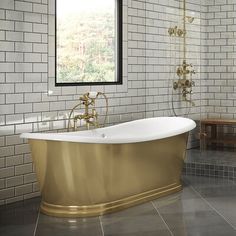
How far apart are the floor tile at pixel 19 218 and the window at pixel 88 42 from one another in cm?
132

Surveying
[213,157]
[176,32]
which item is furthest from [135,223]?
[176,32]

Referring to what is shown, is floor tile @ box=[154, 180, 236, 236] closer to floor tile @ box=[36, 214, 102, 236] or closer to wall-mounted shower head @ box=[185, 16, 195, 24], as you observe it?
floor tile @ box=[36, 214, 102, 236]

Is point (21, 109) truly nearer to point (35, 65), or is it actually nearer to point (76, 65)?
point (35, 65)

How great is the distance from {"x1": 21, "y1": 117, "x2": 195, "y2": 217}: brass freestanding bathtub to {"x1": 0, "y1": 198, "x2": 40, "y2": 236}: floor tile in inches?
6.9

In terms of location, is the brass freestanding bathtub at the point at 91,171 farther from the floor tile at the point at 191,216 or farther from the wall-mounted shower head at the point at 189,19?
the wall-mounted shower head at the point at 189,19

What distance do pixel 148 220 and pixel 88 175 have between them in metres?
0.63

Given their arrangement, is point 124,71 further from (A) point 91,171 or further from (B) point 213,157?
(A) point 91,171

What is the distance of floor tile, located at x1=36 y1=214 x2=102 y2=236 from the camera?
4.08 meters

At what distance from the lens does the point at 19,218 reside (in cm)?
451

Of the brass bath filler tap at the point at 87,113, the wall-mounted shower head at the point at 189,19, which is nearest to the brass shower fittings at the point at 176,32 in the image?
the wall-mounted shower head at the point at 189,19

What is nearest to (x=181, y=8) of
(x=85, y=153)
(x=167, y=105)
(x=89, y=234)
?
(x=167, y=105)

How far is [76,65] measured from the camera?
5.89m

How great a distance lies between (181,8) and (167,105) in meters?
1.39

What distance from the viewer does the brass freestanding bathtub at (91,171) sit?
446 centimetres
